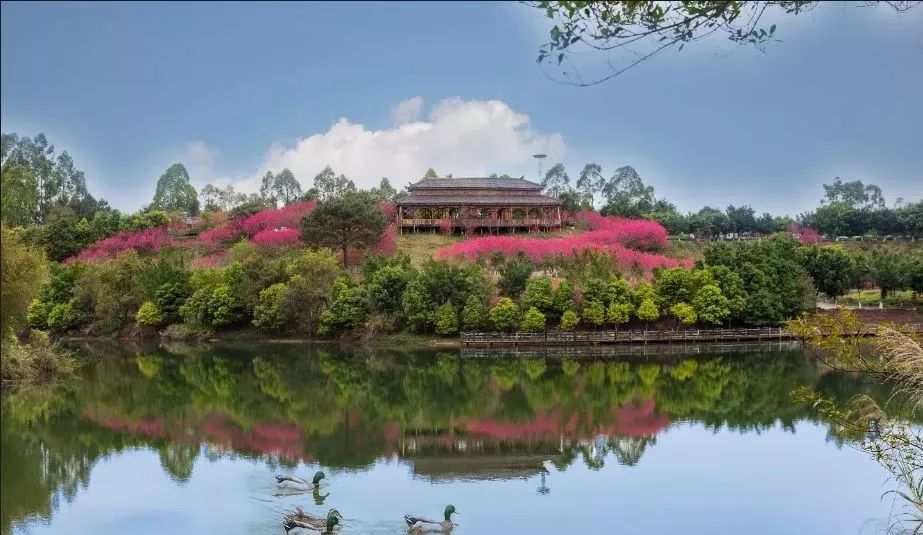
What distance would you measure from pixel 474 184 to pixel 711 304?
20.1 meters

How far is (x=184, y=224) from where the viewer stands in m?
48.1

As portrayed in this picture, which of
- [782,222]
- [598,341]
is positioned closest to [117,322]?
[598,341]

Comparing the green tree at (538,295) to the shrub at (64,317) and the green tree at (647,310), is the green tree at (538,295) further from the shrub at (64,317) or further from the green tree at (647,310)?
the shrub at (64,317)

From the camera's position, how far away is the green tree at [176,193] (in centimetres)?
5700

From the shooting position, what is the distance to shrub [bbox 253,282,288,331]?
103ft

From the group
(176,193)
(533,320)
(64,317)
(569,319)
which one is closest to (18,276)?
(533,320)

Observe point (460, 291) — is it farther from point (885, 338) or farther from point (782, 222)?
point (782, 222)

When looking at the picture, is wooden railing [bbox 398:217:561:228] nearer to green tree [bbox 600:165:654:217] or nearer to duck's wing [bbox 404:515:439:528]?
green tree [bbox 600:165:654:217]

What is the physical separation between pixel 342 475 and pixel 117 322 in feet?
78.9

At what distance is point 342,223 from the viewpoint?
37.2 m

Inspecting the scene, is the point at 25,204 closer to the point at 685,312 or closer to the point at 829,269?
the point at 685,312

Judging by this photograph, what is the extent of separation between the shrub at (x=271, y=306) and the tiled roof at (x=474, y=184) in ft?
55.7

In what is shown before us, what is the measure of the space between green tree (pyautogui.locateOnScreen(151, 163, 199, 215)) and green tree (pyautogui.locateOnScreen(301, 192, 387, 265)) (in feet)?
74.4

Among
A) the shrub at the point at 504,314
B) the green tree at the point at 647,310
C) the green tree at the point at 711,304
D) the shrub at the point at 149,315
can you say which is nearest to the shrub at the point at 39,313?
the shrub at the point at 149,315
